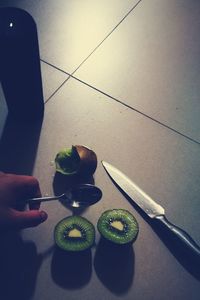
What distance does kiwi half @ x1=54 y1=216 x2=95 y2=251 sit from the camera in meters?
0.75

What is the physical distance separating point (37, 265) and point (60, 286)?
0.07m

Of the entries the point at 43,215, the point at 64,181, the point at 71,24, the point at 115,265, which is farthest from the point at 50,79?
the point at 115,265

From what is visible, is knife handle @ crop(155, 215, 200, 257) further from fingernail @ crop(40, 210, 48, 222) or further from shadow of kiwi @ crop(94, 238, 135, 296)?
fingernail @ crop(40, 210, 48, 222)

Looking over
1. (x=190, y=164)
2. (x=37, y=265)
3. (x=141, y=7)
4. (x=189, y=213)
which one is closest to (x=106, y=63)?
(x=141, y=7)

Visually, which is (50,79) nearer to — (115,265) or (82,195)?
(82,195)

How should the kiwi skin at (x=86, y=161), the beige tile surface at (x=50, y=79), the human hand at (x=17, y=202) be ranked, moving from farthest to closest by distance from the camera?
the beige tile surface at (x=50, y=79) < the kiwi skin at (x=86, y=161) < the human hand at (x=17, y=202)

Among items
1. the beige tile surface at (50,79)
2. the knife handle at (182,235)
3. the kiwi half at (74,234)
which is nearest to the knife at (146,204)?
the knife handle at (182,235)

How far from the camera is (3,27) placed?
2.40ft

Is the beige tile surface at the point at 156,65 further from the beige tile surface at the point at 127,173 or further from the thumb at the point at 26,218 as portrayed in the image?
the thumb at the point at 26,218

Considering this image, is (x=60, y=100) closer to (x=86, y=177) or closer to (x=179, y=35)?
(x=86, y=177)

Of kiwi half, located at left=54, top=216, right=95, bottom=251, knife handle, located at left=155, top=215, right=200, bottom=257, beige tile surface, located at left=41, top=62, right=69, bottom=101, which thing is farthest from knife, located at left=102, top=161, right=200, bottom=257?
beige tile surface, located at left=41, top=62, right=69, bottom=101

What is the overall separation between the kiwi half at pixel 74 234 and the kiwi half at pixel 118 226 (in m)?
0.03

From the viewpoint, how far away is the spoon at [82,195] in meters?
0.81

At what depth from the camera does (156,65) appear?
1131 mm
